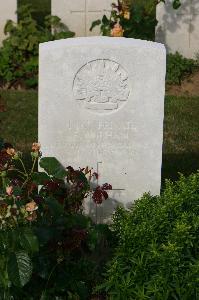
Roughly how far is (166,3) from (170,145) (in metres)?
2.58

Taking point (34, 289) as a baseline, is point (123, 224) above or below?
above

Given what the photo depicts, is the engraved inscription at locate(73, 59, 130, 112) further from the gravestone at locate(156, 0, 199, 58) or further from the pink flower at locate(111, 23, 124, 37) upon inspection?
the gravestone at locate(156, 0, 199, 58)

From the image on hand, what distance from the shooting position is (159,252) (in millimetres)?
3650

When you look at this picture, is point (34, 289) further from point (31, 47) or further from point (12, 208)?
point (31, 47)

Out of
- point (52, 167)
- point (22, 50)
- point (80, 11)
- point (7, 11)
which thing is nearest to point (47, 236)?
point (52, 167)

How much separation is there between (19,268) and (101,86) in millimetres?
1282

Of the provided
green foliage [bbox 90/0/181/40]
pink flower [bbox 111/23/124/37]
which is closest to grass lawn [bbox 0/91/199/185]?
pink flower [bbox 111/23/124/37]

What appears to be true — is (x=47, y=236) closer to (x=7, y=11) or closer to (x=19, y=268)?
(x=19, y=268)

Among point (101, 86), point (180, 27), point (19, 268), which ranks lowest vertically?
point (19, 268)

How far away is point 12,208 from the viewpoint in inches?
132

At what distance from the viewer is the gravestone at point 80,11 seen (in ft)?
28.4

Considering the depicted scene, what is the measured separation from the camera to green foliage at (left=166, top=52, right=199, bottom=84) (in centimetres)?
838

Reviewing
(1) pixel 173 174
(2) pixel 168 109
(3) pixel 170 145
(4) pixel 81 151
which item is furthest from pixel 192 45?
(4) pixel 81 151

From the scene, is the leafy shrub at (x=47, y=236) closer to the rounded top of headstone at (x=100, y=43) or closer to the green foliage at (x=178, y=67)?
the rounded top of headstone at (x=100, y=43)
